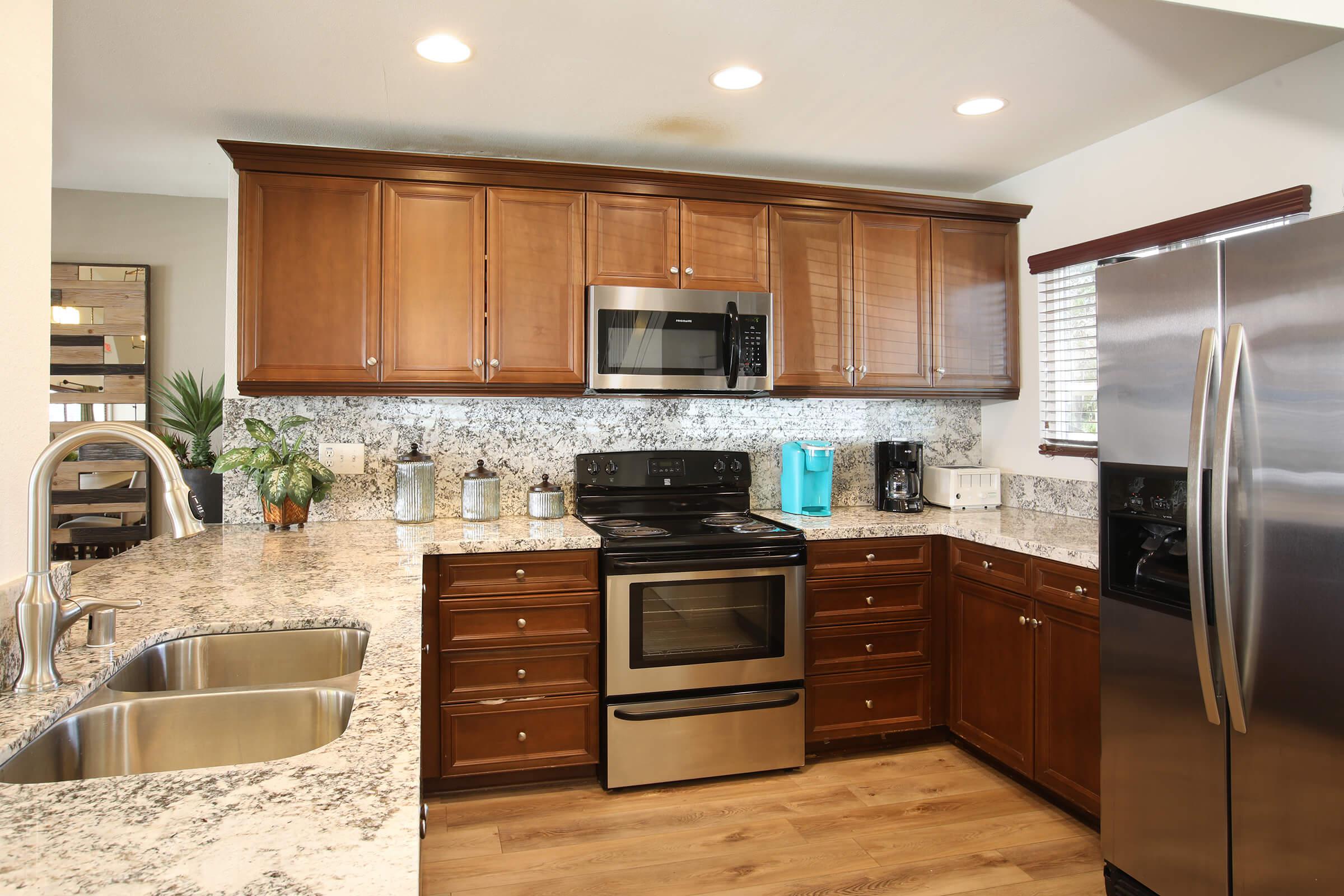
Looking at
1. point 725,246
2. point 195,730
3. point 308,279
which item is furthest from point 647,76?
point 195,730

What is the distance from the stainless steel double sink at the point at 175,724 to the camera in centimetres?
111

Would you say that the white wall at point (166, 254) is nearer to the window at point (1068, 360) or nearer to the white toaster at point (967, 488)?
the white toaster at point (967, 488)

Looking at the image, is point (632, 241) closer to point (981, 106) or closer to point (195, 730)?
point (981, 106)

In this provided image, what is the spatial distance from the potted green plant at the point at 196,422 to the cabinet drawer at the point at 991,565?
115 inches

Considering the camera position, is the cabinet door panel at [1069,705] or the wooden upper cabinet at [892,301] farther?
the wooden upper cabinet at [892,301]

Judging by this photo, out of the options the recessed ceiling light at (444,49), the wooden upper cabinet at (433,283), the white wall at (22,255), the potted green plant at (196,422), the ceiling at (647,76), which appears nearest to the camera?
the white wall at (22,255)

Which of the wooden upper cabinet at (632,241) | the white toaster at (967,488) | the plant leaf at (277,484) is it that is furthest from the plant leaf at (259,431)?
the white toaster at (967,488)

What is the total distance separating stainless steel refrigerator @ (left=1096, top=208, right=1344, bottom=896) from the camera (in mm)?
1625

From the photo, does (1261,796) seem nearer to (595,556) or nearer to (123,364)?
(595,556)

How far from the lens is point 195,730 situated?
1.22m

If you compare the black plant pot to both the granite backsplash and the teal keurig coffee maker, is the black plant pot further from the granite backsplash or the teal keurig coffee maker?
the teal keurig coffee maker

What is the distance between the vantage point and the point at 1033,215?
3.44m

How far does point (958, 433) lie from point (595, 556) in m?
1.93

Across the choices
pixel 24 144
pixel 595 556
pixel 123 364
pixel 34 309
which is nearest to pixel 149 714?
pixel 34 309
